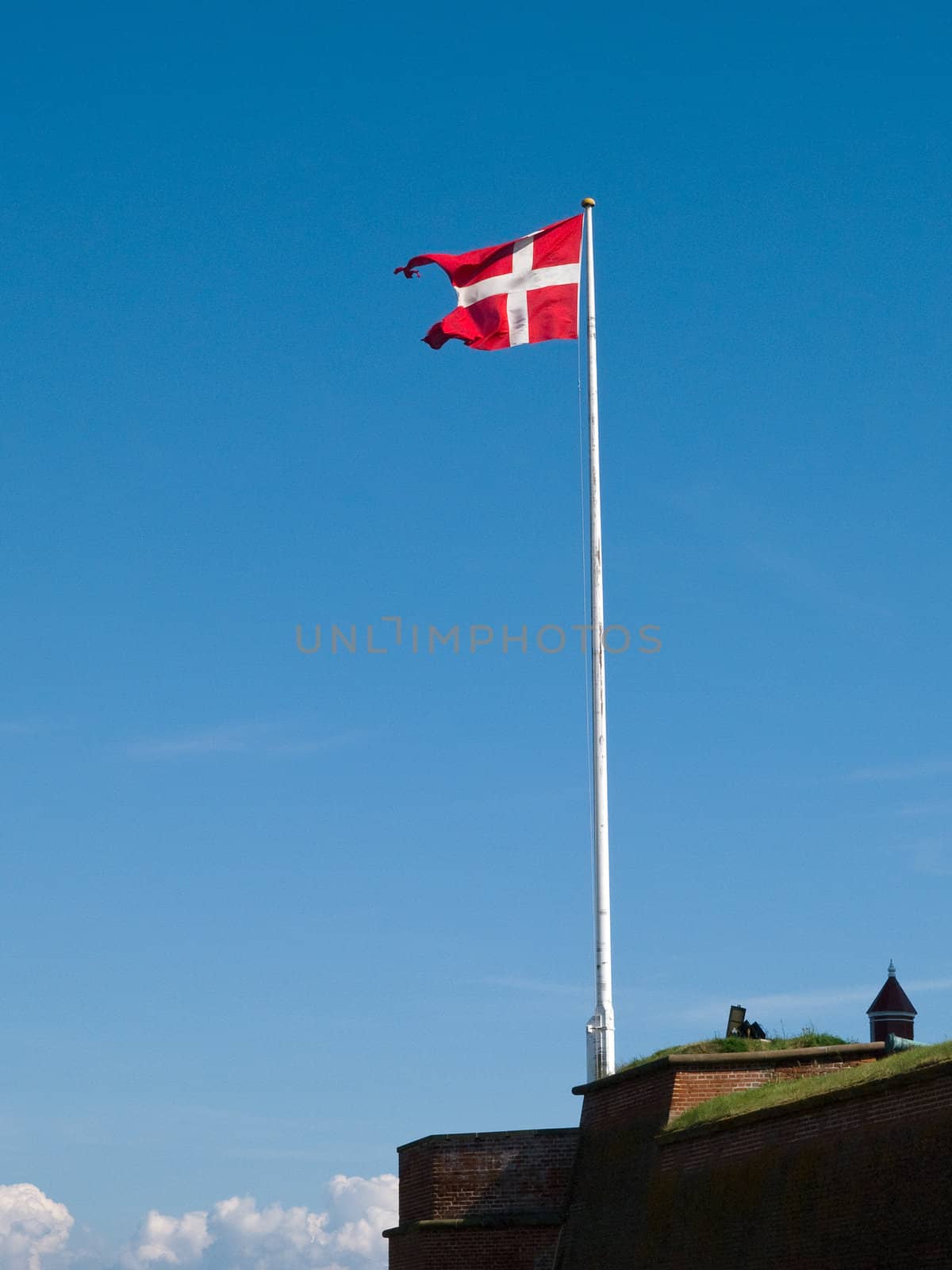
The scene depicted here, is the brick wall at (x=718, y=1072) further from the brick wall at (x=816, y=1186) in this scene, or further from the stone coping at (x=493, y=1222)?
the stone coping at (x=493, y=1222)

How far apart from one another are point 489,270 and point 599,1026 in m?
11.0

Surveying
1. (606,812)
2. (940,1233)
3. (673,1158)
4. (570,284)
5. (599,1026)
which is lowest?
(940,1233)

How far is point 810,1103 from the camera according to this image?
18266 mm

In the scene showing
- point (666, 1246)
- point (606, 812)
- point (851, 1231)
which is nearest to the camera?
point (851, 1231)

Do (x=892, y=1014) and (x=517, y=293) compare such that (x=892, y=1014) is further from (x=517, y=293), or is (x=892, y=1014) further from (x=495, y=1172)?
(x=517, y=293)

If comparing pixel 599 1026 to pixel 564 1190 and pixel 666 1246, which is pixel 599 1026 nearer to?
pixel 564 1190

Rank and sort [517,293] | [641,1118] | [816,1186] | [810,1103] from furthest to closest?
[517,293], [641,1118], [810,1103], [816,1186]

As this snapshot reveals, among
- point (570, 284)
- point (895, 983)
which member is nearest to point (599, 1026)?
point (895, 983)

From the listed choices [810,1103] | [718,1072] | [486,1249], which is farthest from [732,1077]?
[486,1249]

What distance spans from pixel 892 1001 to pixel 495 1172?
5.72 m

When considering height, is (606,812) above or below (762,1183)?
above

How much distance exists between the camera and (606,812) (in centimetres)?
2498

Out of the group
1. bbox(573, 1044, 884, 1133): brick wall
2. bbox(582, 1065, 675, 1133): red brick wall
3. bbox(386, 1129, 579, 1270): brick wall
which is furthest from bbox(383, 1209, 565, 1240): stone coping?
bbox(573, 1044, 884, 1133): brick wall

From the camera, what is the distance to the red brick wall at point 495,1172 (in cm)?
2331
